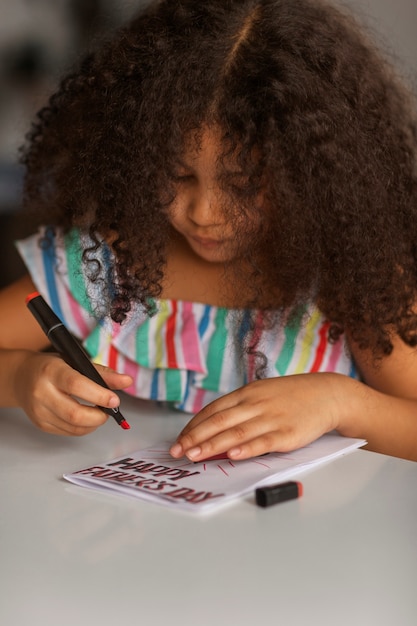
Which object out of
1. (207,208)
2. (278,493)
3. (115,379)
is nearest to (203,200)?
(207,208)

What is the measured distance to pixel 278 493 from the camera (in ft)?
2.41

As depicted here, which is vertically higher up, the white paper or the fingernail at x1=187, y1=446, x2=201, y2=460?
the fingernail at x1=187, y1=446, x2=201, y2=460

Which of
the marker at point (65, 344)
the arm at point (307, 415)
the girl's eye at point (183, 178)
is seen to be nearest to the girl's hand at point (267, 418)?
the arm at point (307, 415)

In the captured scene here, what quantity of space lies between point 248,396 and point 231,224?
19cm

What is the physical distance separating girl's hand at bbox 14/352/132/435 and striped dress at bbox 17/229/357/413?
0.16 metres

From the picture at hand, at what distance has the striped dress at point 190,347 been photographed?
3.62 ft

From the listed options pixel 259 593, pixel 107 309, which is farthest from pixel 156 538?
pixel 107 309

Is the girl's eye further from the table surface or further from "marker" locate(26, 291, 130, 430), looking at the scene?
the table surface

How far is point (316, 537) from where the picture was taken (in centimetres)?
67

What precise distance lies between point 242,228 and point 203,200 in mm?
56

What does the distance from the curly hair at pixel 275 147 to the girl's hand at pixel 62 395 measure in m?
0.13

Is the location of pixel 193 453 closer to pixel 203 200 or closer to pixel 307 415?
pixel 307 415

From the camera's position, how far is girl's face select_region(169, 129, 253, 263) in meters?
0.94

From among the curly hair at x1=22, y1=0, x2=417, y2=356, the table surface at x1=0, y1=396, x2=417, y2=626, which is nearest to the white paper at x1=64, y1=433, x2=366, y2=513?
the table surface at x1=0, y1=396, x2=417, y2=626
